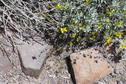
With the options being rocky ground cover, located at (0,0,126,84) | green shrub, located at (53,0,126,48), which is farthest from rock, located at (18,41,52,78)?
green shrub, located at (53,0,126,48)

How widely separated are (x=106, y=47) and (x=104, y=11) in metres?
0.38

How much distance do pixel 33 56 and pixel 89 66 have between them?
1.92 feet

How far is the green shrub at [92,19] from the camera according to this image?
2.80m

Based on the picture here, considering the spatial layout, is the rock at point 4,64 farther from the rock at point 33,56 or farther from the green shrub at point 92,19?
the green shrub at point 92,19

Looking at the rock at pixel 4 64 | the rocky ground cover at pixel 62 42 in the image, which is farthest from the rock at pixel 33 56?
the rock at pixel 4 64

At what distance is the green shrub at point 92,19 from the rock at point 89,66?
156 mm

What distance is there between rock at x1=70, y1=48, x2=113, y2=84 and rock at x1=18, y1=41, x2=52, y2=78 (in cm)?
30

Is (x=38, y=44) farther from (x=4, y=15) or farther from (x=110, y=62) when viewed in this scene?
(x=110, y=62)

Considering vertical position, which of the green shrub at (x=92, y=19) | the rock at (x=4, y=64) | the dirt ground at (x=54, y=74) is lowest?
the dirt ground at (x=54, y=74)

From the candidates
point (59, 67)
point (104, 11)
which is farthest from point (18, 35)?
point (104, 11)

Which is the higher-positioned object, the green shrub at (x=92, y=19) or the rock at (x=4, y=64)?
the green shrub at (x=92, y=19)

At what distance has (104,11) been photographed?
295 cm

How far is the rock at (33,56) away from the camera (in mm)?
2832

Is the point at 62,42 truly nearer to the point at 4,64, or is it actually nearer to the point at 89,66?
the point at 89,66
